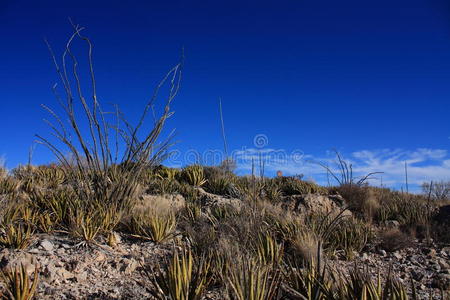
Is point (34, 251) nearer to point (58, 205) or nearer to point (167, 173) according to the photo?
point (58, 205)

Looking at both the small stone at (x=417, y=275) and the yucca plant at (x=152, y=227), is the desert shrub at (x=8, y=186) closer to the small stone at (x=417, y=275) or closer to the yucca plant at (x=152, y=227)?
the yucca plant at (x=152, y=227)

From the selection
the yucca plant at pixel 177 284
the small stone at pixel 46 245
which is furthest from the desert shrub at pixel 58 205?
the yucca plant at pixel 177 284

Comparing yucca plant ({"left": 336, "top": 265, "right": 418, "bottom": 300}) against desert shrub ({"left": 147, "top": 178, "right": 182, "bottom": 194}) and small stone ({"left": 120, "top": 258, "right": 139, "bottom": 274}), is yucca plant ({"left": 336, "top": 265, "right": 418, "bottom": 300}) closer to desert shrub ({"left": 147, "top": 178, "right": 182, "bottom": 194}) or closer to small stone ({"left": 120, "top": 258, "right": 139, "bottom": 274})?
small stone ({"left": 120, "top": 258, "right": 139, "bottom": 274})

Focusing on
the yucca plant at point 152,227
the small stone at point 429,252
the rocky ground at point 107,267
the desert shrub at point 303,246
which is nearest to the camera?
the rocky ground at point 107,267

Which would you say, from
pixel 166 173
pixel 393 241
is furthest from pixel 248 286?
pixel 166 173

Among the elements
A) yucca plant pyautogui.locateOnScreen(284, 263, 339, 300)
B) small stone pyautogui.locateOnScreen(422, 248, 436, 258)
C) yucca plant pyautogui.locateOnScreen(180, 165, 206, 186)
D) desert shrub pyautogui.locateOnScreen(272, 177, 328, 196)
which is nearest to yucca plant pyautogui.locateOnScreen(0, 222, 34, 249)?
yucca plant pyautogui.locateOnScreen(284, 263, 339, 300)

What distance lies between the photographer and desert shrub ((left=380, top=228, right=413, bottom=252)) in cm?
738

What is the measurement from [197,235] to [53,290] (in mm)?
2428

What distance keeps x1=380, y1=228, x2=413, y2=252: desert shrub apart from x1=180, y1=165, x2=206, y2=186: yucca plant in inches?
240

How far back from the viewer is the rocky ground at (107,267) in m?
4.51

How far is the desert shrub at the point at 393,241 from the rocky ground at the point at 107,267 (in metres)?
0.46

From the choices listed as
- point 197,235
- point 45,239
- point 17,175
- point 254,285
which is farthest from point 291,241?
point 17,175

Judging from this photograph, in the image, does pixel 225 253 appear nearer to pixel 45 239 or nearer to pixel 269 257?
pixel 269 257

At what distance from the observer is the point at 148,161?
8.12 meters
